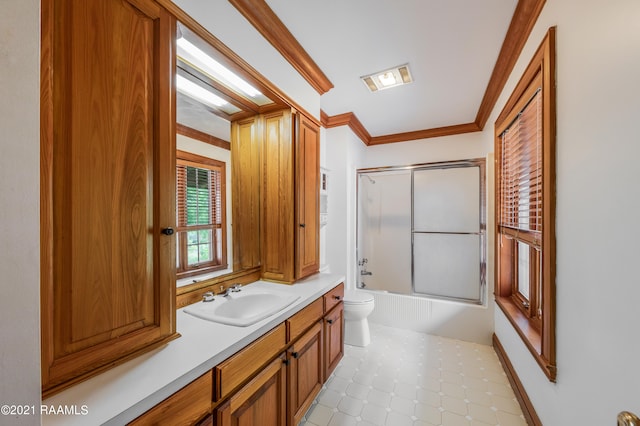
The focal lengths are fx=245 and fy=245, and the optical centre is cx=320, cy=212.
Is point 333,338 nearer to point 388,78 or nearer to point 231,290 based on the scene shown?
point 231,290

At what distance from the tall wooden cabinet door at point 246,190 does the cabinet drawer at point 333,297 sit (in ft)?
1.91

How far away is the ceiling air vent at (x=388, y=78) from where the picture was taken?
189 cm

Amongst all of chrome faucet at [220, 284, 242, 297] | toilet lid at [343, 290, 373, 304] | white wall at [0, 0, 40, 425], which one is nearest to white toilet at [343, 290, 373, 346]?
toilet lid at [343, 290, 373, 304]

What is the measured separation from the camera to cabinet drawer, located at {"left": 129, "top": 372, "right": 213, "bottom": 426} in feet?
2.18

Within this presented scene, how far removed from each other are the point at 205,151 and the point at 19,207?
1.12 meters

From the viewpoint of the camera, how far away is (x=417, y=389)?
5.89ft

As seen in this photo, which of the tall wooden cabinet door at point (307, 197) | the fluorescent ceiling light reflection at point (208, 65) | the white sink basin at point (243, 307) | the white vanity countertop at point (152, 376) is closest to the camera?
the white vanity countertop at point (152, 376)

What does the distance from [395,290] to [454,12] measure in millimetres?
2790

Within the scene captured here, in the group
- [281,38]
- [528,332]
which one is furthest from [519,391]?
[281,38]

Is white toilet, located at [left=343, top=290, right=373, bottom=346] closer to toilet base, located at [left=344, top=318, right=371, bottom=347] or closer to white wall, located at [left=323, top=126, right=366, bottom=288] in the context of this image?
toilet base, located at [left=344, top=318, right=371, bottom=347]

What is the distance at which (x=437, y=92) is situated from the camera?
7.18ft

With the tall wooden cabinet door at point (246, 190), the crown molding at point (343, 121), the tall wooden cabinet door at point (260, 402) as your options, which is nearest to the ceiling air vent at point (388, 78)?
the crown molding at point (343, 121)

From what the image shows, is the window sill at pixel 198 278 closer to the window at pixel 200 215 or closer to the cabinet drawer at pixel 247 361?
the window at pixel 200 215

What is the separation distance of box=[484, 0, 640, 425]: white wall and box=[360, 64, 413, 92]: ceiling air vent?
2.79 feet
